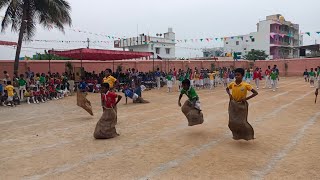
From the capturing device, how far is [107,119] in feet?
28.3

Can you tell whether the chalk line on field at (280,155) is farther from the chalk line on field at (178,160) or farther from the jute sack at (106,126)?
the jute sack at (106,126)

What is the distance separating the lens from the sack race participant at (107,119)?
8570 millimetres

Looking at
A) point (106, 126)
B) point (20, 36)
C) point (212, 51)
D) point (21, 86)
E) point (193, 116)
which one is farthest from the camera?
point (212, 51)

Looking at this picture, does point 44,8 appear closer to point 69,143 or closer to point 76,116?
point 76,116

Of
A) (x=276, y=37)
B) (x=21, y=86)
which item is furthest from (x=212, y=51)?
(x=21, y=86)

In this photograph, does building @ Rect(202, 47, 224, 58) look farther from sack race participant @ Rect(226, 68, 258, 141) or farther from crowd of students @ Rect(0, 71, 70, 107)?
sack race participant @ Rect(226, 68, 258, 141)

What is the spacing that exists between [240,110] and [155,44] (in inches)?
1867

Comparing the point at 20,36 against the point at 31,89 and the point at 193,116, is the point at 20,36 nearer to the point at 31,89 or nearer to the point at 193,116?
the point at 31,89

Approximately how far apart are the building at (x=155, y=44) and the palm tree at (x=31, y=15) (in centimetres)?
2958

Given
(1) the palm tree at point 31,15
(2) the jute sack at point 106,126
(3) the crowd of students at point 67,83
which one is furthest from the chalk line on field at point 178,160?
(1) the palm tree at point 31,15

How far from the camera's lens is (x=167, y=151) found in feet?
24.1

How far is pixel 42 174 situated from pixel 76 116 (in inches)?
271

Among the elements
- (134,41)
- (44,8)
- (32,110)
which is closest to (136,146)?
(32,110)

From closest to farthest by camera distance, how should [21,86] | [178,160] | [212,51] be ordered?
[178,160]
[21,86]
[212,51]
